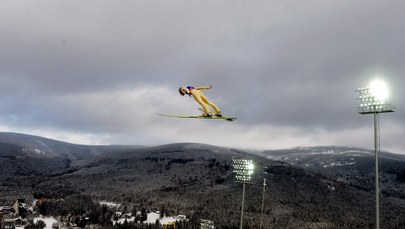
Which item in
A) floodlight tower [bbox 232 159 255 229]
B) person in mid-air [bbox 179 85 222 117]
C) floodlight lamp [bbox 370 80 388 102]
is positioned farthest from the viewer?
floodlight tower [bbox 232 159 255 229]

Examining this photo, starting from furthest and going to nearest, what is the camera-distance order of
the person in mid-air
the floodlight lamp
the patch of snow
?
the patch of snow, the floodlight lamp, the person in mid-air

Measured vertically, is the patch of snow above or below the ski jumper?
below

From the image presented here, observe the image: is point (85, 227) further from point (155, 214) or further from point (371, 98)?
point (371, 98)

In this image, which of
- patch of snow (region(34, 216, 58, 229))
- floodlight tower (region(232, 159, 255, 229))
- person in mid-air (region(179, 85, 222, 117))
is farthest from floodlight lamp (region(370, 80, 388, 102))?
patch of snow (region(34, 216, 58, 229))

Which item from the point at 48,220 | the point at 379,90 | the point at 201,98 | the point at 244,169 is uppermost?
the point at 379,90

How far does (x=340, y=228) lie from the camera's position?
19475cm

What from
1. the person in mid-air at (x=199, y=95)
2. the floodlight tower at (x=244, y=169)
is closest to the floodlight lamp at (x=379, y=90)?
the person in mid-air at (x=199, y=95)

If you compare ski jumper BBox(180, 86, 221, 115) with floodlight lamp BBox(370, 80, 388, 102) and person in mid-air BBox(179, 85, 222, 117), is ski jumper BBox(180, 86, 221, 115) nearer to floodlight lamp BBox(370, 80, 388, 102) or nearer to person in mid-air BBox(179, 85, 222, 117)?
person in mid-air BBox(179, 85, 222, 117)

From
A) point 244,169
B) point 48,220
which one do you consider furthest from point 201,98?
point 48,220

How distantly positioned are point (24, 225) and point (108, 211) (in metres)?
43.1

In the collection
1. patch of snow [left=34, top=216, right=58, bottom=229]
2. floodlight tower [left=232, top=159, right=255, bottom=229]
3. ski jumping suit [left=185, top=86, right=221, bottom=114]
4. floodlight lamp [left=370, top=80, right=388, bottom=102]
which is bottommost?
patch of snow [left=34, top=216, right=58, bottom=229]

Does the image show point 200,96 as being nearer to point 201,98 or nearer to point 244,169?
point 201,98

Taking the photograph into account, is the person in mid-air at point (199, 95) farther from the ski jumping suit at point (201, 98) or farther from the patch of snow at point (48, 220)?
the patch of snow at point (48, 220)

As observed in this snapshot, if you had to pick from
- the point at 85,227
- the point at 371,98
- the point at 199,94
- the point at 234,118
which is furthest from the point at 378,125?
the point at 85,227
